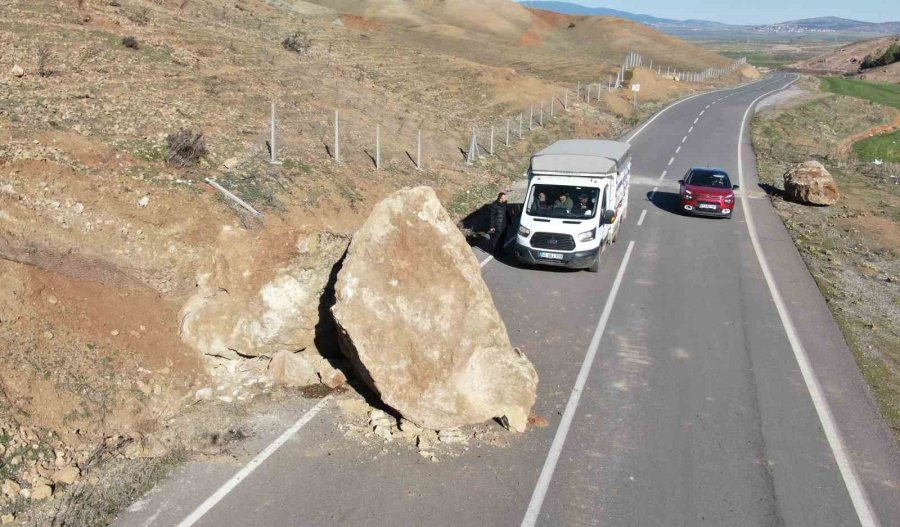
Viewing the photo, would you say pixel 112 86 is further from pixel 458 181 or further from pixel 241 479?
pixel 241 479

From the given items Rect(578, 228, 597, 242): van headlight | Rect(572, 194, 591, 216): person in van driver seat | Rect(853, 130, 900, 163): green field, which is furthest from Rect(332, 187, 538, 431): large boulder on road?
Rect(853, 130, 900, 163): green field

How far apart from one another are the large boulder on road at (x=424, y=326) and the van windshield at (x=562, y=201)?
699cm

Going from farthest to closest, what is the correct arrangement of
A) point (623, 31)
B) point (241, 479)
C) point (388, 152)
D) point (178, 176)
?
point (623, 31) < point (388, 152) < point (178, 176) < point (241, 479)

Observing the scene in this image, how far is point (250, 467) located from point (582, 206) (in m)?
11.1

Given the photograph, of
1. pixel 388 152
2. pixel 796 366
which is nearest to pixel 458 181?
pixel 388 152

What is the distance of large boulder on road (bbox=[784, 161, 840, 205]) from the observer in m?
26.0

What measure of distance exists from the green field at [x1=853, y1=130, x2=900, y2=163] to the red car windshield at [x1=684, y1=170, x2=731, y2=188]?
22.5 meters

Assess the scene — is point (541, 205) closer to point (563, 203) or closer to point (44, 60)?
point (563, 203)

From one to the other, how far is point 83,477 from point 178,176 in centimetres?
881

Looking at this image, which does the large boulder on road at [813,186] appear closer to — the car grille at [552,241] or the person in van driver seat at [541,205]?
the person in van driver seat at [541,205]

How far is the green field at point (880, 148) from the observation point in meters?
41.4

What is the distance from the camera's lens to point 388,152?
24.6 m

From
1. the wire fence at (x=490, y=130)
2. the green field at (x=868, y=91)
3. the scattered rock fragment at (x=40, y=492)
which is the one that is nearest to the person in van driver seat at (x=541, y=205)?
the wire fence at (x=490, y=130)

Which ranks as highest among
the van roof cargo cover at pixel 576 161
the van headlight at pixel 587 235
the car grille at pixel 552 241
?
the van roof cargo cover at pixel 576 161
